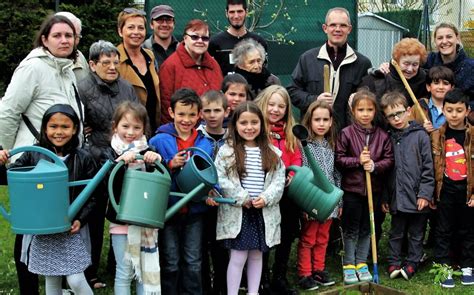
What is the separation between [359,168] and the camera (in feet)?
16.5

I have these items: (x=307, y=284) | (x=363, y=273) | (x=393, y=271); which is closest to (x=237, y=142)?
(x=307, y=284)

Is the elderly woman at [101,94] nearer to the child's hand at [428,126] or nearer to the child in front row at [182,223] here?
the child in front row at [182,223]

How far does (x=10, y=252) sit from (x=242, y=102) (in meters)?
2.73

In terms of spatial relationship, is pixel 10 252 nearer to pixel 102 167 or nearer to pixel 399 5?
pixel 102 167

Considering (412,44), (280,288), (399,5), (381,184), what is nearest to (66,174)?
(280,288)

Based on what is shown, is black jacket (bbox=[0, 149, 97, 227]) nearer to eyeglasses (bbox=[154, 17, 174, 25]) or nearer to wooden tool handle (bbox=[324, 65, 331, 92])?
eyeglasses (bbox=[154, 17, 174, 25])

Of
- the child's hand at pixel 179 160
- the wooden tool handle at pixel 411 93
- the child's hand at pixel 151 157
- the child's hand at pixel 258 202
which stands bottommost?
the child's hand at pixel 258 202

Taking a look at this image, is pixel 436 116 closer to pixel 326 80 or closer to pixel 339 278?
pixel 326 80

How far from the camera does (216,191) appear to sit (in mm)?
4293

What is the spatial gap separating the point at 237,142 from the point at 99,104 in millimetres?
982

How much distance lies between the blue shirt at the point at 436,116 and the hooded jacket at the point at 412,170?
0.26 m

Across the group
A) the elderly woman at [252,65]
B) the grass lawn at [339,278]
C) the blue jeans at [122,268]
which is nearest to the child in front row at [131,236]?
the blue jeans at [122,268]

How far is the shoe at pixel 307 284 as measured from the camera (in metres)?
4.93

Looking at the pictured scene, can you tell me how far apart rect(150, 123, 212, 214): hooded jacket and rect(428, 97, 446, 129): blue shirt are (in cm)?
200
